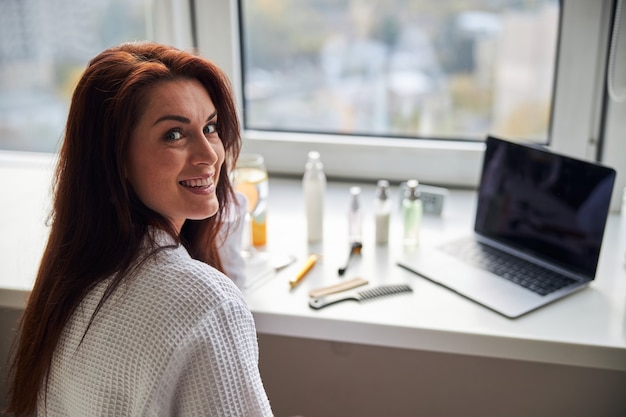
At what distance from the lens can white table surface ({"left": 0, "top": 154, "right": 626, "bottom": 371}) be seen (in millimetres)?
1129

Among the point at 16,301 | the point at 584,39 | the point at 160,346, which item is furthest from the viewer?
the point at 584,39

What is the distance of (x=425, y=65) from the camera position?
1786mm

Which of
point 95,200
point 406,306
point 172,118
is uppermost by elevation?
point 172,118

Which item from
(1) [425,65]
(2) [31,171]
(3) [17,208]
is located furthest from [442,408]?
(2) [31,171]

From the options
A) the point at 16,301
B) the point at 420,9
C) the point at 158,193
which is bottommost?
the point at 16,301

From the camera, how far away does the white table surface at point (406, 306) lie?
113 centimetres

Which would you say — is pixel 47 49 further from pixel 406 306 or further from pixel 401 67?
pixel 406 306

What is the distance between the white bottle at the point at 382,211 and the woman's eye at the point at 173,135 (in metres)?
0.60

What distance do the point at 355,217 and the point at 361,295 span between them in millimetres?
243

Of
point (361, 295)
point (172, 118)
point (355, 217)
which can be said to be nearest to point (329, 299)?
point (361, 295)

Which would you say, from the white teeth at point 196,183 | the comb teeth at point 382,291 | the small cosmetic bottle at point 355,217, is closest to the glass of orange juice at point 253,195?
the small cosmetic bottle at point 355,217

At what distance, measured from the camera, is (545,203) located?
4.45 feet

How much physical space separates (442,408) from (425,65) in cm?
85

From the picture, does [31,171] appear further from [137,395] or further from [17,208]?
[137,395]
